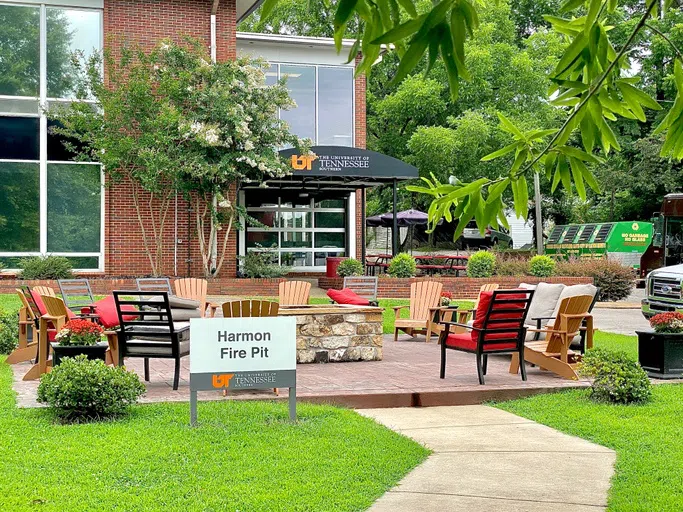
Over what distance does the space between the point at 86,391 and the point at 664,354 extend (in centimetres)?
664

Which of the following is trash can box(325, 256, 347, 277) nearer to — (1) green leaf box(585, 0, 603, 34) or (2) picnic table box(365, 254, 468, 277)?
(2) picnic table box(365, 254, 468, 277)

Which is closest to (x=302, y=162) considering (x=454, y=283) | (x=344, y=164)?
(x=344, y=164)

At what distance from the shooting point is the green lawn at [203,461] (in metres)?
5.07

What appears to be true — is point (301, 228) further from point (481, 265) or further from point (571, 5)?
point (571, 5)

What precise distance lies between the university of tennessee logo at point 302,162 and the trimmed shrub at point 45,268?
6155mm

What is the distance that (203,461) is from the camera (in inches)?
233

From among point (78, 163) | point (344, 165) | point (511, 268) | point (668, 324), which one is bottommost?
point (668, 324)

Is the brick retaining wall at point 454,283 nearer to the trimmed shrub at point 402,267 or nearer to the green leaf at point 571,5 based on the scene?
the trimmed shrub at point 402,267

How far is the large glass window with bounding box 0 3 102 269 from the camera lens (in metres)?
21.0

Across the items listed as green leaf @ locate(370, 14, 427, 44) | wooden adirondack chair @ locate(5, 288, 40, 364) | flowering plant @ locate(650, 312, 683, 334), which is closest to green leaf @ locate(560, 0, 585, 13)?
green leaf @ locate(370, 14, 427, 44)

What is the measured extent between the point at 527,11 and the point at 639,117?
147ft

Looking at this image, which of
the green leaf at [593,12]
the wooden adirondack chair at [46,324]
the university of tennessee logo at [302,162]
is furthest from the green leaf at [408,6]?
the university of tennessee logo at [302,162]

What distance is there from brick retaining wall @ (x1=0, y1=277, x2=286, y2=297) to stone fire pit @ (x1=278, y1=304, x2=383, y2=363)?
8.88 meters

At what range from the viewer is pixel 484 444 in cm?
700
